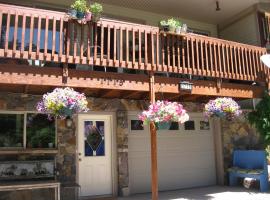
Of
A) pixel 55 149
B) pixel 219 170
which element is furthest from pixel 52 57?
pixel 219 170

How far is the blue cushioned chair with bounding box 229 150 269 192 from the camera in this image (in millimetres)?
10258

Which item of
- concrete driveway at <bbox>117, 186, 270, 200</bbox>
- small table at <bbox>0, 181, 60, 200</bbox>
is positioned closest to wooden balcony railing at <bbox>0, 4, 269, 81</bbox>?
small table at <bbox>0, 181, 60, 200</bbox>

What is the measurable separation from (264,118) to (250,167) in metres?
1.85

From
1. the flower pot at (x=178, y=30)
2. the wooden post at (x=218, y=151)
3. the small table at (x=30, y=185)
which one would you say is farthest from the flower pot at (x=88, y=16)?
the wooden post at (x=218, y=151)

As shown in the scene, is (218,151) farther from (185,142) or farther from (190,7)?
(190,7)

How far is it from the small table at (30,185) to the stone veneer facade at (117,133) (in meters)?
0.70

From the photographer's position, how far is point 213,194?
991cm

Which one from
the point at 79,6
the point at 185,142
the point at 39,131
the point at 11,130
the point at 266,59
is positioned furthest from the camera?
the point at 185,142

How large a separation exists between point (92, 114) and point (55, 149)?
1466 mm

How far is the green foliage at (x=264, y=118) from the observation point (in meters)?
9.99

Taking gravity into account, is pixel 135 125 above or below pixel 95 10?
below

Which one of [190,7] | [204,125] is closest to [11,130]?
[204,125]

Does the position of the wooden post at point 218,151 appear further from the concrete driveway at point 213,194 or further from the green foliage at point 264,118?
the green foliage at point 264,118

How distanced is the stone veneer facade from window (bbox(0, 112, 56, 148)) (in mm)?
207
